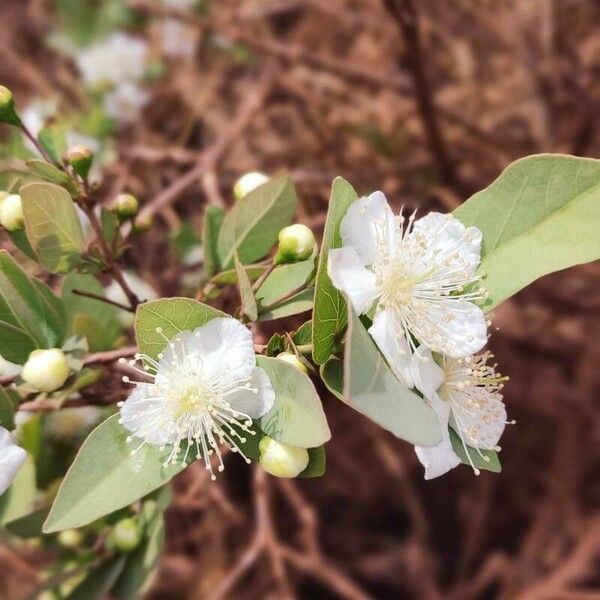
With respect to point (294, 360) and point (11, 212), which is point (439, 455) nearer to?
point (294, 360)

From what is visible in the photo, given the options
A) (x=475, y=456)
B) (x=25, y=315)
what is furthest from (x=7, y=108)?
(x=475, y=456)

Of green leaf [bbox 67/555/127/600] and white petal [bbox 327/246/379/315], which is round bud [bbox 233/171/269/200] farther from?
green leaf [bbox 67/555/127/600]

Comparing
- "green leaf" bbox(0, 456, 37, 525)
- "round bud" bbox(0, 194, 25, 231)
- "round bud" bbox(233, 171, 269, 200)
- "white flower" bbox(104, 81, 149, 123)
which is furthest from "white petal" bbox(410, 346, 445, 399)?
"white flower" bbox(104, 81, 149, 123)

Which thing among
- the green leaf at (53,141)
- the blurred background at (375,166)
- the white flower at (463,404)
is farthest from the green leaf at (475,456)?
the blurred background at (375,166)

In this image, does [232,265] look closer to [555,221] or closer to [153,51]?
[555,221]

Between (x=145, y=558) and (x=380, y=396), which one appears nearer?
(x=380, y=396)

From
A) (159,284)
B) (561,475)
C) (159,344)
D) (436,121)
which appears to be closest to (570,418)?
(561,475)

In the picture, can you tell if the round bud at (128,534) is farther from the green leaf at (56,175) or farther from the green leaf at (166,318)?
the green leaf at (56,175)
